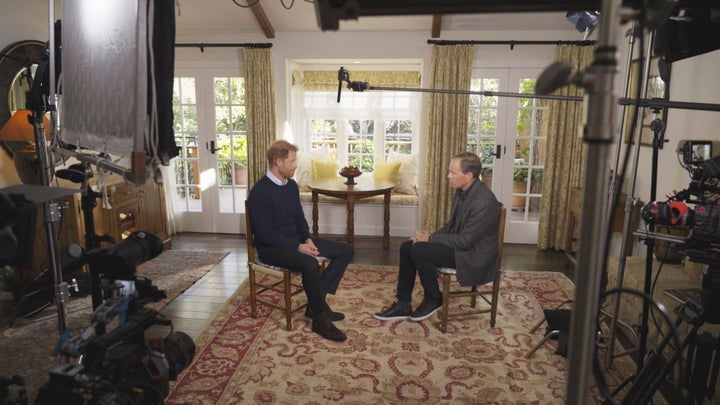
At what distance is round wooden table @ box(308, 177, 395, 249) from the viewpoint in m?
4.49

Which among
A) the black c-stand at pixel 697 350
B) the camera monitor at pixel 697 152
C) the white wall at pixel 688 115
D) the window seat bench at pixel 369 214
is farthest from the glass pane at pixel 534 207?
the black c-stand at pixel 697 350

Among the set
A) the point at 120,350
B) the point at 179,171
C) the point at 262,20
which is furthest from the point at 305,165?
the point at 120,350

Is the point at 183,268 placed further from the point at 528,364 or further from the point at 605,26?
the point at 605,26

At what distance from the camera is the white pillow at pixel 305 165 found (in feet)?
17.3

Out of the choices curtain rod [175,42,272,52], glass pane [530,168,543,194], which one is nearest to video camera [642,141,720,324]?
glass pane [530,168,543,194]

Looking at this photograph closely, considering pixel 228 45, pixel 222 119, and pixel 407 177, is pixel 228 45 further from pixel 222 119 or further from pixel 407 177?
pixel 407 177

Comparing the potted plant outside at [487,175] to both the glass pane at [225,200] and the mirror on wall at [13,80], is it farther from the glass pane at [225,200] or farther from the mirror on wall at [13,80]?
the mirror on wall at [13,80]

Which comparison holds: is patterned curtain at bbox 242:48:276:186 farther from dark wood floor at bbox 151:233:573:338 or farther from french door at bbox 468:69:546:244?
french door at bbox 468:69:546:244

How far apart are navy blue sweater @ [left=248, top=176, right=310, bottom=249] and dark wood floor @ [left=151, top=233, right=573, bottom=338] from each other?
28.6 inches

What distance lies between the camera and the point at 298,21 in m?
4.67

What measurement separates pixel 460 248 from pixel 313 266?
2.99 ft

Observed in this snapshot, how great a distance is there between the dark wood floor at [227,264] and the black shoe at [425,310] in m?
1.27

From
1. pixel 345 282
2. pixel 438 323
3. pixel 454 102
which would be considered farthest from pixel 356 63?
pixel 438 323

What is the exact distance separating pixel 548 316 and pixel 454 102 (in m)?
2.70
